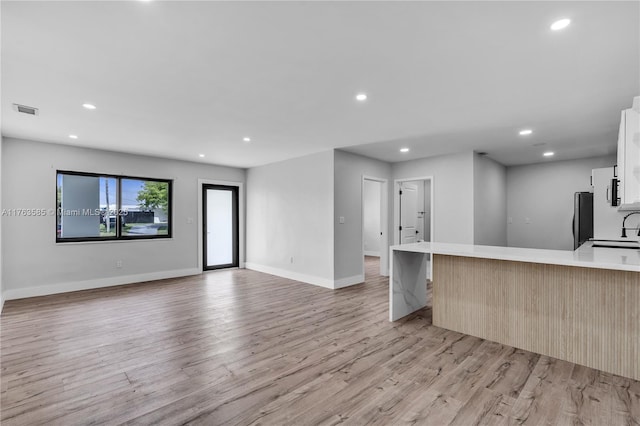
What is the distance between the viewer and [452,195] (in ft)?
18.5

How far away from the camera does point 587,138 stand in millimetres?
4586

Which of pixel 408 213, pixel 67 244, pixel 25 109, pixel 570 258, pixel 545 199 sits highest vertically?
pixel 25 109

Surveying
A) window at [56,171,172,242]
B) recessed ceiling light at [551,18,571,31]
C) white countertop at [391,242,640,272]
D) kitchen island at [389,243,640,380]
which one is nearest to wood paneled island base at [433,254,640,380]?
kitchen island at [389,243,640,380]

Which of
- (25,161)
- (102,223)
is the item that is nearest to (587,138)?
(102,223)

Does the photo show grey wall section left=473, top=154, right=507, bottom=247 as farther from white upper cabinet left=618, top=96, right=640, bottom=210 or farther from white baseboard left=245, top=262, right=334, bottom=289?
white upper cabinet left=618, top=96, right=640, bottom=210

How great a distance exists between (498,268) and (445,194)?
2.78m

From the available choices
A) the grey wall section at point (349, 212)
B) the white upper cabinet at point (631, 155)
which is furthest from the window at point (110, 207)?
the white upper cabinet at point (631, 155)

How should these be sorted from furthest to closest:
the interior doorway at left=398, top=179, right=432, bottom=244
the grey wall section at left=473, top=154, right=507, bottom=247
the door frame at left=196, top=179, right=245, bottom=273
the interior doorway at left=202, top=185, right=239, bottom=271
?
1. the interior doorway at left=202, top=185, right=239, bottom=271
2. the door frame at left=196, top=179, right=245, bottom=273
3. the interior doorway at left=398, top=179, right=432, bottom=244
4. the grey wall section at left=473, top=154, right=507, bottom=247

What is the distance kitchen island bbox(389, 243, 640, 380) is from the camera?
2.49 m

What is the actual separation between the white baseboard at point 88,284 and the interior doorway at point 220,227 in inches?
25.9

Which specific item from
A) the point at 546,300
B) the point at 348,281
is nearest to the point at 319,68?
the point at 546,300

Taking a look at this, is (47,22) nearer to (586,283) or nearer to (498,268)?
(498,268)

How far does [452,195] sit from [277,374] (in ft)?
14.9

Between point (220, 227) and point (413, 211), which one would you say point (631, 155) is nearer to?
point (413, 211)
